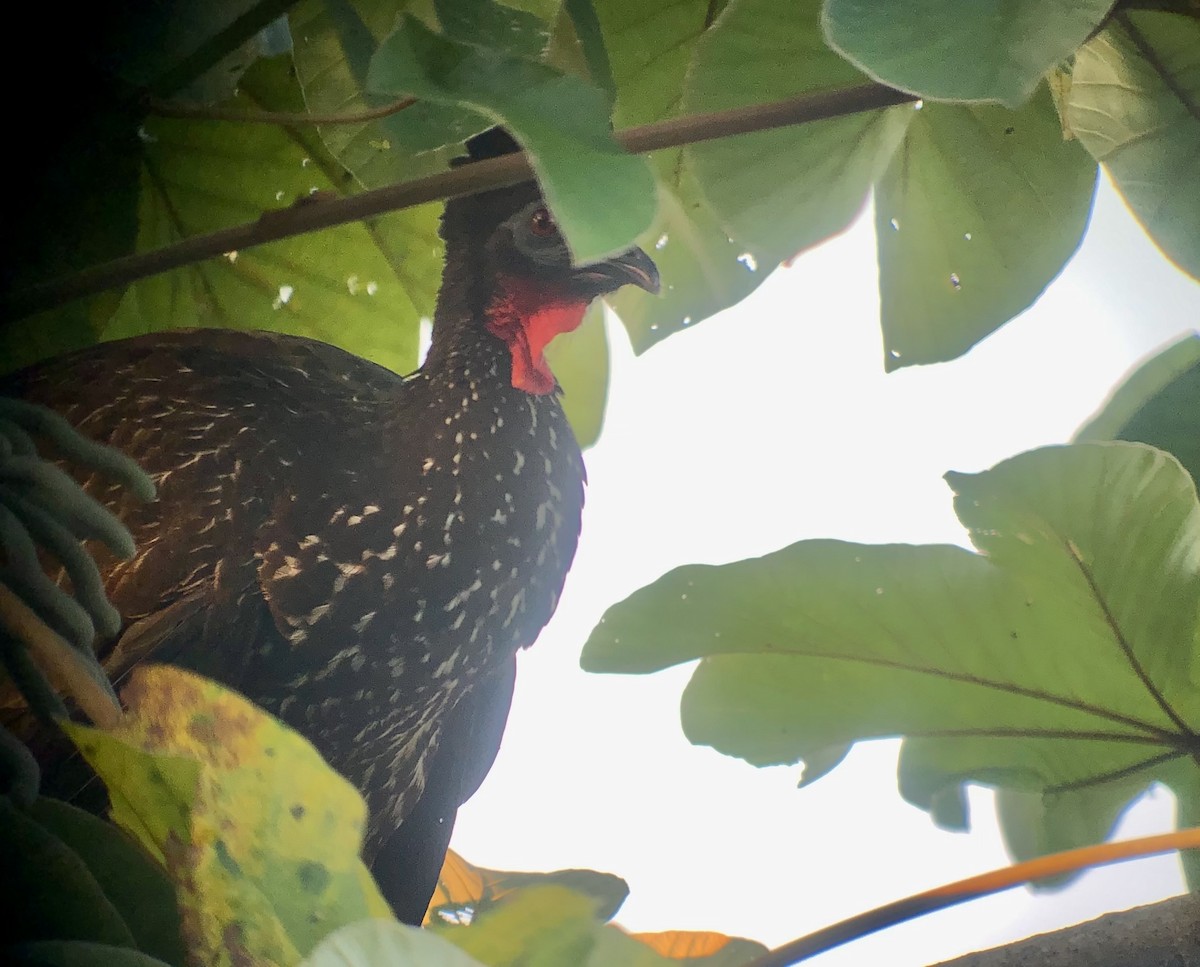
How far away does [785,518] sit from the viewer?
1.56 feet

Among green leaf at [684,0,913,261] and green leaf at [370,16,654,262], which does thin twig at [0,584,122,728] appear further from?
green leaf at [684,0,913,261]

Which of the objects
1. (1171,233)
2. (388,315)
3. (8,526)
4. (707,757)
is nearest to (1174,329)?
(1171,233)

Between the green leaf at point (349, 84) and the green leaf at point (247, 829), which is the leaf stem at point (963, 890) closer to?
the green leaf at point (247, 829)

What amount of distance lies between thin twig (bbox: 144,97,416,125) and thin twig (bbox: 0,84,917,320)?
0.05m

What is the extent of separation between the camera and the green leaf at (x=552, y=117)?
344 mm

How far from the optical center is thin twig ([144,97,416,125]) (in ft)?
1.55

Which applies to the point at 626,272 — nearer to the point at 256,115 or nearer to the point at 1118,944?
the point at 256,115

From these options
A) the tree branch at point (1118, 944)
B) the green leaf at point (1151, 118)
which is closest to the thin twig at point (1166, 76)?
the green leaf at point (1151, 118)

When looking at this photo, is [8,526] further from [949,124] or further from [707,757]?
[949,124]

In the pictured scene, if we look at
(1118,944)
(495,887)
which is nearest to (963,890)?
(1118,944)

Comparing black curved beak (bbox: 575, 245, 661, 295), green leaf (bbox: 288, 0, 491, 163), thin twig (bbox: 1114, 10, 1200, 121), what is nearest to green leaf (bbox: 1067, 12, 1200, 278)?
thin twig (bbox: 1114, 10, 1200, 121)

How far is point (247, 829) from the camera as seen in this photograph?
33cm

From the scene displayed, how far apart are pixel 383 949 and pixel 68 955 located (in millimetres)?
110

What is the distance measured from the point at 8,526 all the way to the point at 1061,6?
0.47 meters
